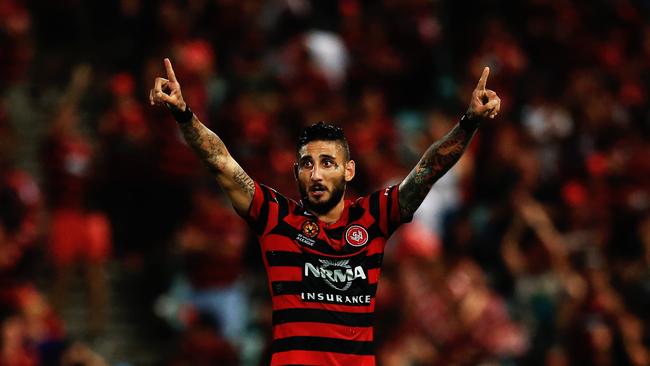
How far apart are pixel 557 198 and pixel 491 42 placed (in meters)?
2.94

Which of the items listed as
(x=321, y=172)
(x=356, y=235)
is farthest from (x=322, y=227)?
(x=321, y=172)

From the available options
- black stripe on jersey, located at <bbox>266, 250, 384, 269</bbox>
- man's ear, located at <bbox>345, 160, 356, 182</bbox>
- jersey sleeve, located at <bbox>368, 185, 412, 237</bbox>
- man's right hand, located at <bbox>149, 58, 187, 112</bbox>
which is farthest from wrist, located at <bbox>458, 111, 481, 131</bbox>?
man's right hand, located at <bbox>149, 58, 187, 112</bbox>

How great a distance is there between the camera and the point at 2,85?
12320mm

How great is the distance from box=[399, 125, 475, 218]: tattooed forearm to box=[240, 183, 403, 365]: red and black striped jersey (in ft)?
0.42

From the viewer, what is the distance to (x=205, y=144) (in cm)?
600

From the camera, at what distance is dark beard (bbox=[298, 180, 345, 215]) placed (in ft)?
19.8

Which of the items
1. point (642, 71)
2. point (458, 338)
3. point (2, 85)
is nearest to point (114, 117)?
point (2, 85)

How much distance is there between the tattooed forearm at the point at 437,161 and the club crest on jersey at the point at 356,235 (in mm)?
317

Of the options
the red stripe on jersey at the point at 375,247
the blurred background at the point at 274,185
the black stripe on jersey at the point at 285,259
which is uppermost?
the blurred background at the point at 274,185

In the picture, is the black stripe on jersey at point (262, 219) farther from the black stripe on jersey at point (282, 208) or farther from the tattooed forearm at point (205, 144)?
the tattooed forearm at point (205, 144)

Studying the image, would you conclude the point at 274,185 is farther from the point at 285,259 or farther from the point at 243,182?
the point at 285,259

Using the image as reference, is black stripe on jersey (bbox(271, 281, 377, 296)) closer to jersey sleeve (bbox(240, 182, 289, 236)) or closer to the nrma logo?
the nrma logo

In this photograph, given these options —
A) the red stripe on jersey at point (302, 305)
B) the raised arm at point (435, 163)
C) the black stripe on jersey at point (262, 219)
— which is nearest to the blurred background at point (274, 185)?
the black stripe on jersey at point (262, 219)

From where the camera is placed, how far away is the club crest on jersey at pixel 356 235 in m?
6.02
